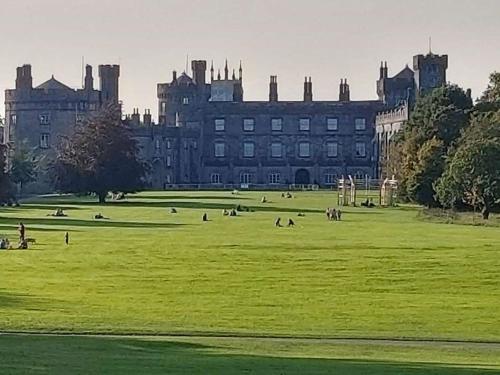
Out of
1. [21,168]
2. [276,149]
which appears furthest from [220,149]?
[21,168]

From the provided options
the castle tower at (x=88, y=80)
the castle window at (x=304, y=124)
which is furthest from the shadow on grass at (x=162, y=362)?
the castle window at (x=304, y=124)

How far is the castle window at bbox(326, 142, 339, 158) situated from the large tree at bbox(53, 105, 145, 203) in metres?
66.5

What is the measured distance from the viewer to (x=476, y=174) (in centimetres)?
6519

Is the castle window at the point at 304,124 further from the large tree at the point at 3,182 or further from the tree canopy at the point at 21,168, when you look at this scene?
the large tree at the point at 3,182

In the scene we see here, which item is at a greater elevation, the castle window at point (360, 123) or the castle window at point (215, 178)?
the castle window at point (360, 123)

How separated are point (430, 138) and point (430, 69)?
6751 centimetres

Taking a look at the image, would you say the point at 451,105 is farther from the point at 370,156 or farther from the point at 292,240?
the point at 370,156

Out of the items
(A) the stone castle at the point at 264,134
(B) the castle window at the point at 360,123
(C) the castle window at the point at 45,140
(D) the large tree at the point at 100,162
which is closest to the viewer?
(D) the large tree at the point at 100,162

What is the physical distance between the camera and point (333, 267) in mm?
37344

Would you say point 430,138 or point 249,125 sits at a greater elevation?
point 249,125

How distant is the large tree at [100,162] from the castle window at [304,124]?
219ft

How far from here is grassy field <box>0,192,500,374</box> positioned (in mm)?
21156

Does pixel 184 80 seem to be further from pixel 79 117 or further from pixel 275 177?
pixel 79 117

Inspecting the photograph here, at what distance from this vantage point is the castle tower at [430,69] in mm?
145625
